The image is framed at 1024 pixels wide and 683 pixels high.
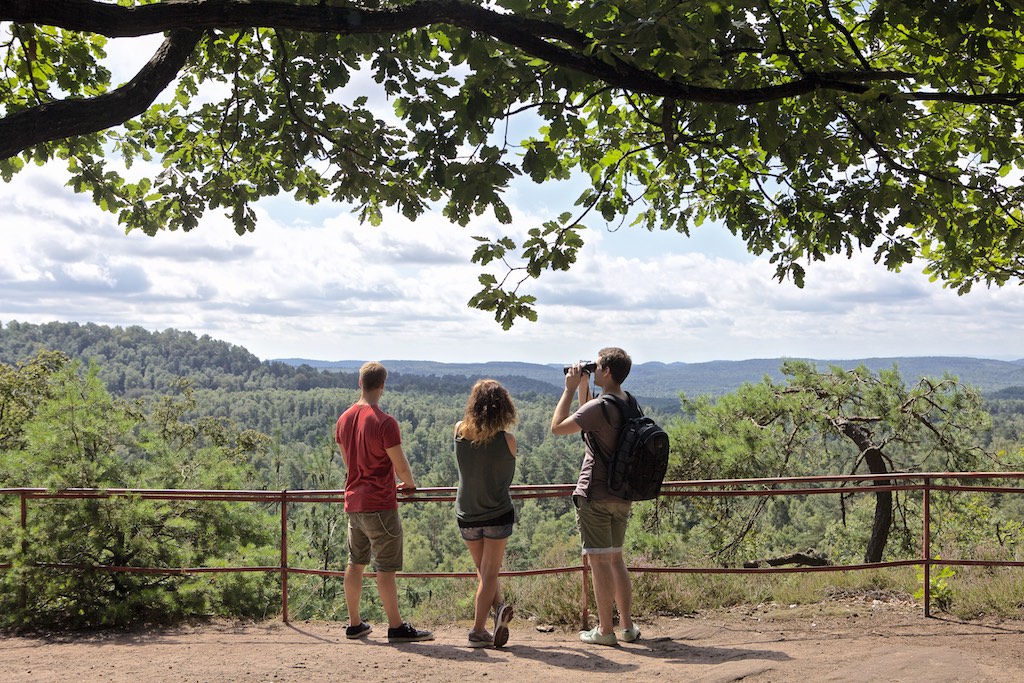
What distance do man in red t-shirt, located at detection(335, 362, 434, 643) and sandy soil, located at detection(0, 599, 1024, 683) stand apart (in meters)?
0.56

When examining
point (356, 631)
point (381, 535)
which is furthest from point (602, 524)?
point (356, 631)

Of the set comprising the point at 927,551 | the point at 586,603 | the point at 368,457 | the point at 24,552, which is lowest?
the point at 586,603

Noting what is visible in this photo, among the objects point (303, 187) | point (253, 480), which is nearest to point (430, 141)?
point (303, 187)

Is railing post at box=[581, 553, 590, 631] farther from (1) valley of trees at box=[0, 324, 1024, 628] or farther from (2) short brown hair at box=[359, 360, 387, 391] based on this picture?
(2) short brown hair at box=[359, 360, 387, 391]

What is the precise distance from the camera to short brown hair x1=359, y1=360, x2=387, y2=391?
529 cm

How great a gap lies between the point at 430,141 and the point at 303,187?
2495mm

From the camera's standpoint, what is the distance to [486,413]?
5.16 metres

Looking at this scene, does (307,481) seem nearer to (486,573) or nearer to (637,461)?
(486,573)

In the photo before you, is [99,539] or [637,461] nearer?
[637,461]

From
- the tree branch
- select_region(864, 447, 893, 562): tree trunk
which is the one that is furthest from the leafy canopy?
select_region(864, 447, 893, 562): tree trunk

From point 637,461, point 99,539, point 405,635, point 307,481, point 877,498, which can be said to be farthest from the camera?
point 307,481

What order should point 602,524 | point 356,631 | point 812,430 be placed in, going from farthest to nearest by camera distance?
point 812,430 < point 356,631 < point 602,524

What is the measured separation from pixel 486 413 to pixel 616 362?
2.84ft

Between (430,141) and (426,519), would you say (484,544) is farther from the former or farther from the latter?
(426,519)
